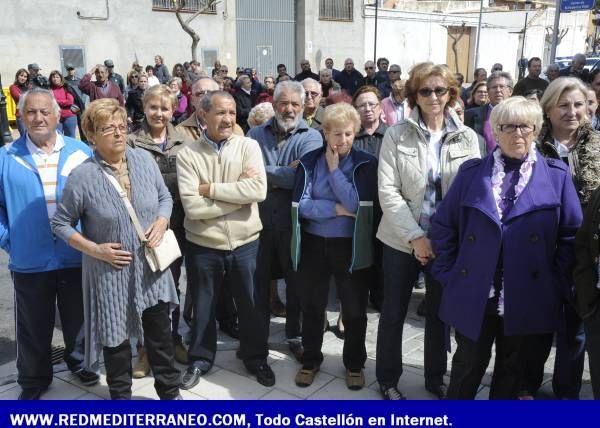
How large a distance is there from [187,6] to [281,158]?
20257 mm

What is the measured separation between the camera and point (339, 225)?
3.70 meters

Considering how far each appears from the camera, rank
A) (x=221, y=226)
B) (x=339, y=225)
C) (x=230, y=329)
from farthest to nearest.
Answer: (x=230, y=329) < (x=221, y=226) < (x=339, y=225)

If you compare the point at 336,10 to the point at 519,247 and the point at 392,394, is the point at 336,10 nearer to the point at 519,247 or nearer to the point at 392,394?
the point at 392,394

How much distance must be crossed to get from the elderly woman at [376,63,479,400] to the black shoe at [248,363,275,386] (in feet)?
3.22

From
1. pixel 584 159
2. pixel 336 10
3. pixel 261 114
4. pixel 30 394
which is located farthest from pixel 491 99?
pixel 336 10

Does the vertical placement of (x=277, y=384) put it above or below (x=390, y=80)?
below

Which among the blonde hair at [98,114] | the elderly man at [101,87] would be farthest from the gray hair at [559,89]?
the elderly man at [101,87]

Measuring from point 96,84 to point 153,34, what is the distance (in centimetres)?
864

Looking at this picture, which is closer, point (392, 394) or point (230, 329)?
point (392, 394)

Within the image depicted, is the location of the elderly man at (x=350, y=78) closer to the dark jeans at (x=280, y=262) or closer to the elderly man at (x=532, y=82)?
the elderly man at (x=532, y=82)

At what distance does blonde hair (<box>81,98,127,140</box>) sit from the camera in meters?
3.25

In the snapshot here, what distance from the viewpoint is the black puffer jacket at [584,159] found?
3465 millimetres

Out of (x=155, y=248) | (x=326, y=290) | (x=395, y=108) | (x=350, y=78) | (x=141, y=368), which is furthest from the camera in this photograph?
(x=350, y=78)

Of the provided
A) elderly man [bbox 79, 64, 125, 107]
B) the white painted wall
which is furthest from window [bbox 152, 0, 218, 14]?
elderly man [bbox 79, 64, 125, 107]
